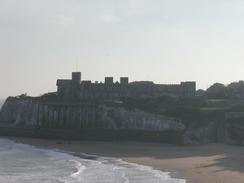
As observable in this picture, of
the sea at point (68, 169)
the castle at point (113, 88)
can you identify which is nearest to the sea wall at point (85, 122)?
the castle at point (113, 88)

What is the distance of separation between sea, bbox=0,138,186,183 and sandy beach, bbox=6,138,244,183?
4.99ft

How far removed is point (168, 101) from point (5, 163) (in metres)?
29.6

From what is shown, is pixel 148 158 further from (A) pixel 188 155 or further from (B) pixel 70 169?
(B) pixel 70 169

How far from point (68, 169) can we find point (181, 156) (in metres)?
10.7

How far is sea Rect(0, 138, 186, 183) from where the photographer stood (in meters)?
31.0

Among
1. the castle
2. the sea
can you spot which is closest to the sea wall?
the castle

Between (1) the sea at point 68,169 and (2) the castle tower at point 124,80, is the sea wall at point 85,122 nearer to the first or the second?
(1) the sea at point 68,169

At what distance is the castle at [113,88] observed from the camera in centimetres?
7488

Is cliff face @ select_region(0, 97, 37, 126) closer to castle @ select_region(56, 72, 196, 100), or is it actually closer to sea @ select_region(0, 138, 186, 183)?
castle @ select_region(56, 72, 196, 100)

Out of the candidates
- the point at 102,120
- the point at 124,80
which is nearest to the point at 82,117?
the point at 102,120

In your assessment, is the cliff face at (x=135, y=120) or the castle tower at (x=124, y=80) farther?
the castle tower at (x=124, y=80)

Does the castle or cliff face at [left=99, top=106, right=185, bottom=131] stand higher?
the castle

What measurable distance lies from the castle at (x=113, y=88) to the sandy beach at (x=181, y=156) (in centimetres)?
1587

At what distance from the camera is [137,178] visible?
1244 inches
